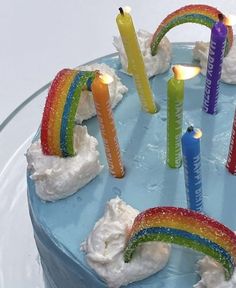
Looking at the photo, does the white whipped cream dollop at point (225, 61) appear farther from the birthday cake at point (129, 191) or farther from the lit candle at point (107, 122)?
the lit candle at point (107, 122)

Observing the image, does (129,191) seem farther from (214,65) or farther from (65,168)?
(214,65)

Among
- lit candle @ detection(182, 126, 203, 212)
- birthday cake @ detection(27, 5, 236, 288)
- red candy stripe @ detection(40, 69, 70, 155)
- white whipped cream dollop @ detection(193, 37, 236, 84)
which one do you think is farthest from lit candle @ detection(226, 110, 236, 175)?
red candy stripe @ detection(40, 69, 70, 155)

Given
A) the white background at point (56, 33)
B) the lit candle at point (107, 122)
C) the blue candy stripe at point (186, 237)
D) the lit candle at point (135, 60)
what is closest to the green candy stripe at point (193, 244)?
the blue candy stripe at point (186, 237)

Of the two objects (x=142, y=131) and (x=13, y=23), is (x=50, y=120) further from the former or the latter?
(x=13, y=23)

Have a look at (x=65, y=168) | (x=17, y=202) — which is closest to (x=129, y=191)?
(x=65, y=168)

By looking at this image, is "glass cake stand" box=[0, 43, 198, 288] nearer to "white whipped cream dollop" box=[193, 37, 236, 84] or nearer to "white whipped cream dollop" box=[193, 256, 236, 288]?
"white whipped cream dollop" box=[193, 37, 236, 84]

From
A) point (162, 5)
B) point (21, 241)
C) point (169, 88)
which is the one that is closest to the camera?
point (169, 88)

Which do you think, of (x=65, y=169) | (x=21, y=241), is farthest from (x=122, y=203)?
(x=21, y=241)
